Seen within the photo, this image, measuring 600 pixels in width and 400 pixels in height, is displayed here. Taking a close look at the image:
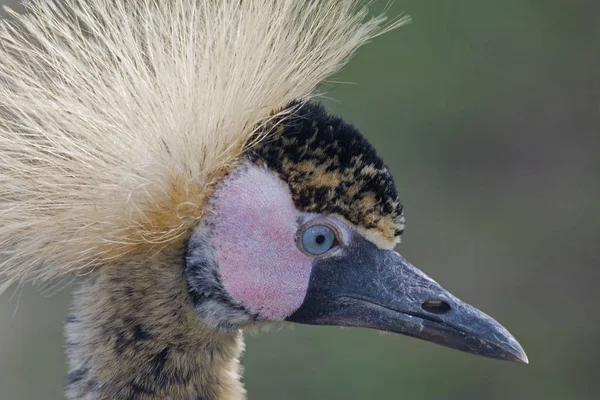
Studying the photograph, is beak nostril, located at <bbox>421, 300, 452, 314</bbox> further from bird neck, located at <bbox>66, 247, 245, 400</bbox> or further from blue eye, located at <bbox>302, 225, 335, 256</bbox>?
bird neck, located at <bbox>66, 247, 245, 400</bbox>

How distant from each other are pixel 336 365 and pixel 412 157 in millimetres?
1713

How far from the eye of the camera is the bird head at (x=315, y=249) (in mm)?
2410

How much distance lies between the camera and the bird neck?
2.43 metres

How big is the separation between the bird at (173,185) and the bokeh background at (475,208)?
2.14 m

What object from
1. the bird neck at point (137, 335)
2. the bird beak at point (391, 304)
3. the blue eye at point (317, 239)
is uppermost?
the blue eye at point (317, 239)

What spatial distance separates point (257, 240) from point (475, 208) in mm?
3702

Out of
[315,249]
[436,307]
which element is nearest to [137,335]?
[315,249]

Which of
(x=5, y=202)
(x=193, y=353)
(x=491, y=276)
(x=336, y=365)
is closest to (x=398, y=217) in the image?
(x=193, y=353)

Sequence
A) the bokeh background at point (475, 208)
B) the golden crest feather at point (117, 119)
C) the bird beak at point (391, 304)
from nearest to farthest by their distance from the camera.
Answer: the golden crest feather at point (117, 119)
the bird beak at point (391, 304)
the bokeh background at point (475, 208)

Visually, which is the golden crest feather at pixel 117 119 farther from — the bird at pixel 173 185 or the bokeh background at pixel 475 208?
the bokeh background at pixel 475 208

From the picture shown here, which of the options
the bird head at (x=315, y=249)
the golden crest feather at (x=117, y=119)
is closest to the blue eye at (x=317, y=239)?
the bird head at (x=315, y=249)

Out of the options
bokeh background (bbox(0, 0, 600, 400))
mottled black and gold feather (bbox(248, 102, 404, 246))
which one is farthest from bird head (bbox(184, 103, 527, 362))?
bokeh background (bbox(0, 0, 600, 400))

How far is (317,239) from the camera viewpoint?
247 centimetres

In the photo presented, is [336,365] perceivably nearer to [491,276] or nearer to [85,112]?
[491,276]
